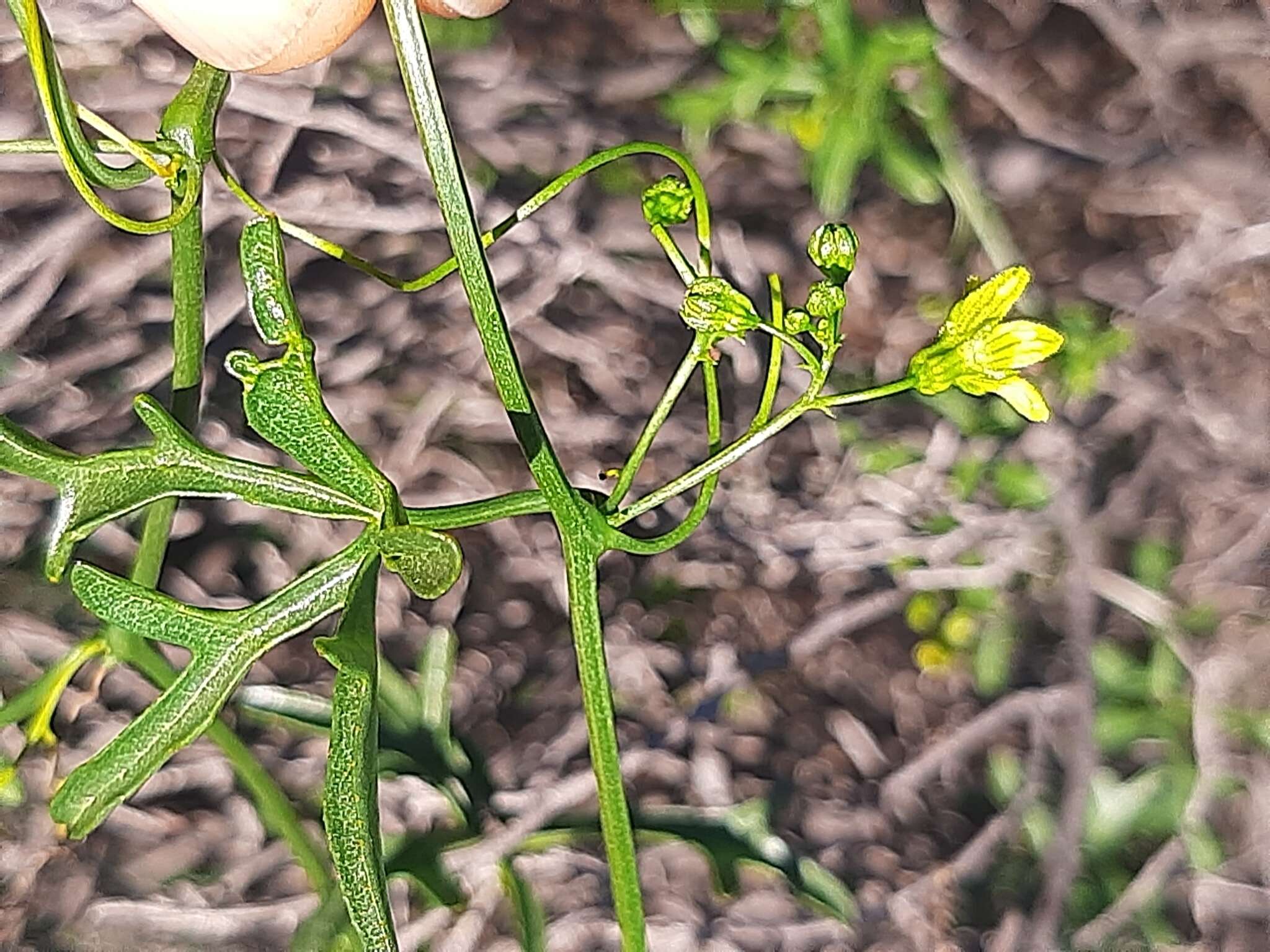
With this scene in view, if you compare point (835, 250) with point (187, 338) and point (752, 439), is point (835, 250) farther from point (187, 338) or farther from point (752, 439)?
point (187, 338)

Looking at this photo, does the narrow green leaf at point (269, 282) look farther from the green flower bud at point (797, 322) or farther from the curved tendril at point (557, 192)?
the green flower bud at point (797, 322)

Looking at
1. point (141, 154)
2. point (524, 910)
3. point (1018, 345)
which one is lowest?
point (524, 910)

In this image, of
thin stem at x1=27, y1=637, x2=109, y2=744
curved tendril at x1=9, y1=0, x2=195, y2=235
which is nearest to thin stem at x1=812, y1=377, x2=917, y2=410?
curved tendril at x1=9, y1=0, x2=195, y2=235

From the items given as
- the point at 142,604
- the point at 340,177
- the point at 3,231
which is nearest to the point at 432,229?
the point at 340,177

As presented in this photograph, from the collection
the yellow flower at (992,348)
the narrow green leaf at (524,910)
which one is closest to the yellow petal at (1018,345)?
the yellow flower at (992,348)

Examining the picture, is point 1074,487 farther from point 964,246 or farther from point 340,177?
point 340,177

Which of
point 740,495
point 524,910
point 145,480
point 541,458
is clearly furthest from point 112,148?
point 740,495

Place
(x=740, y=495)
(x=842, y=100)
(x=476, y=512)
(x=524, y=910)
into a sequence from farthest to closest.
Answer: (x=740, y=495)
(x=842, y=100)
(x=524, y=910)
(x=476, y=512)
